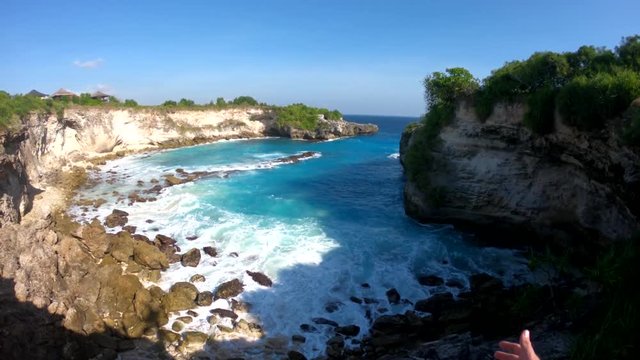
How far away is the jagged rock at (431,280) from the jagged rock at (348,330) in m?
4.30

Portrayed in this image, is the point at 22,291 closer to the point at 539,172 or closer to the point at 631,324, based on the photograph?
the point at 631,324

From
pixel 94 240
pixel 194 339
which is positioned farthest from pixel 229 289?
pixel 94 240

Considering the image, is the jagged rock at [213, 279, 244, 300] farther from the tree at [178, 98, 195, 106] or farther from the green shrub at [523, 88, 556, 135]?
the tree at [178, 98, 195, 106]

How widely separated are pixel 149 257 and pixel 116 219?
23.2 ft

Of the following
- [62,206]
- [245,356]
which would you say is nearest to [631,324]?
[245,356]

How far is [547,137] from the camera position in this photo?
55.0ft

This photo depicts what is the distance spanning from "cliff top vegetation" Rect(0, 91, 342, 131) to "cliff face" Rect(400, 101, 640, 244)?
24.3 metres

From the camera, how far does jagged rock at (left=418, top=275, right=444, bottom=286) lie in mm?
16953

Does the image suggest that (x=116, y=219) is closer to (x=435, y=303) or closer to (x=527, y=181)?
(x=435, y=303)

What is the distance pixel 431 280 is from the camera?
1706 cm

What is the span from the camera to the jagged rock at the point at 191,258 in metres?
18.2

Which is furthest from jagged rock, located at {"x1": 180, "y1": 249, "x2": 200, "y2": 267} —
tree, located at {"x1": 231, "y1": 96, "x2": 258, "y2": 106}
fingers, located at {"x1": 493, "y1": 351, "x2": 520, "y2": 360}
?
tree, located at {"x1": 231, "y1": 96, "x2": 258, "y2": 106}

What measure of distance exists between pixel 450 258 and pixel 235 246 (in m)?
10.5

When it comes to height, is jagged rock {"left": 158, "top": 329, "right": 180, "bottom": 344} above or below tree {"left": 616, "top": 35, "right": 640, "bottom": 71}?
below
